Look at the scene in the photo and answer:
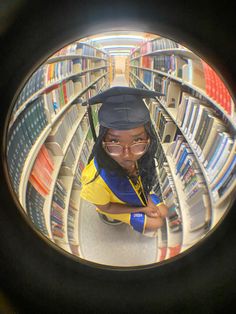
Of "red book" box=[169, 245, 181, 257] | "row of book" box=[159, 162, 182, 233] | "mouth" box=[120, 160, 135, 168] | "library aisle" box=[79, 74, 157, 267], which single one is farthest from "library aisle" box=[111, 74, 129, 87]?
"red book" box=[169, 245, 181, 257]

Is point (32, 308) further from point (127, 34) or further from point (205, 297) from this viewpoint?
point (127, 34)

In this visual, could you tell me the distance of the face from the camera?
646 millimetres

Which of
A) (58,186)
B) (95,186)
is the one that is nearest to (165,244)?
(95,186)

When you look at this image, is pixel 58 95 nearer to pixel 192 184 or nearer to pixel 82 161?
pixel 82 161

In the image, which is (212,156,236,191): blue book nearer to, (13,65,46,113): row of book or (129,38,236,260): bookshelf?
(129,38,236,260): bookshelf

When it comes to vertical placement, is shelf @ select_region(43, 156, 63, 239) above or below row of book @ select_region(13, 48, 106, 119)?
below

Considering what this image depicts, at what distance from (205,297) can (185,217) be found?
0.32 metres

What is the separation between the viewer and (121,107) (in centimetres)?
65

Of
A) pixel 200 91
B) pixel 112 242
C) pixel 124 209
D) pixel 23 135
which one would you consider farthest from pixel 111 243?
pixel 200 91

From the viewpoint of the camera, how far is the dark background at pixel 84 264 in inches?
18.2

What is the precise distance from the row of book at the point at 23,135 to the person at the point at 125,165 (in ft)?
0.60

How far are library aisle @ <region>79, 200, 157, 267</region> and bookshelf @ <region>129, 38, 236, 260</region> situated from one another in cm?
5

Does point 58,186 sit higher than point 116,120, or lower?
lower

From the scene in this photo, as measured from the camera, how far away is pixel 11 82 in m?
0.49
